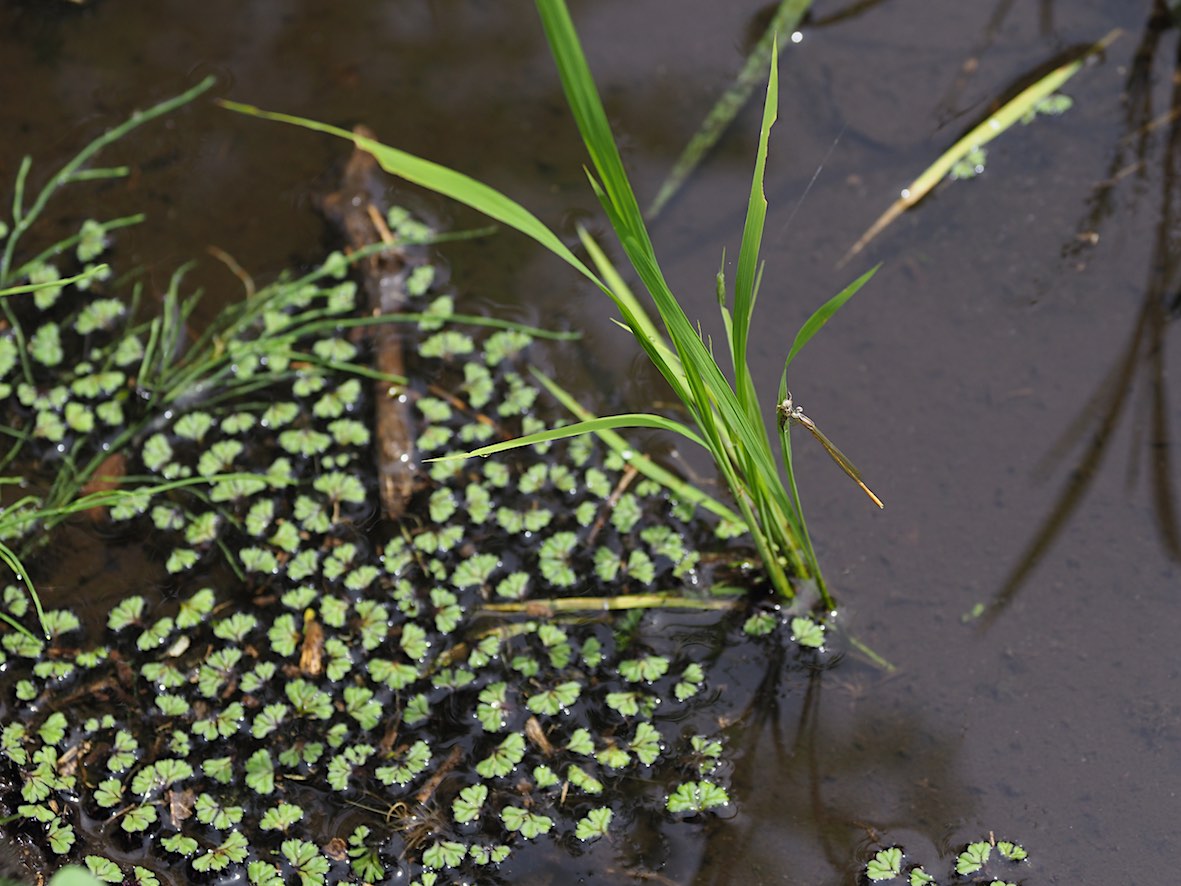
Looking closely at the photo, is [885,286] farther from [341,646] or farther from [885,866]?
[341,646]

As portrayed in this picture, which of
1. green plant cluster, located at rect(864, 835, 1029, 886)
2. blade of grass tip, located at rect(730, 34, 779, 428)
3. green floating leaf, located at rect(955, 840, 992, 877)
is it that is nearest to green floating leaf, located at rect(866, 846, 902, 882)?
green plant cluster, located at rect(864, 835, 1029, 886)

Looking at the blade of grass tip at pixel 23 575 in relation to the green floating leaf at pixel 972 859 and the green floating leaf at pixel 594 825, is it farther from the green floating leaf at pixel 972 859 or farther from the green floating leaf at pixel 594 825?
the green floating leaf at pixel 972 859

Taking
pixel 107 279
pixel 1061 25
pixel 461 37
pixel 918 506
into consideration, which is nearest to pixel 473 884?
pixel 918 506

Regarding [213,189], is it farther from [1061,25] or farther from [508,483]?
[1061,25]

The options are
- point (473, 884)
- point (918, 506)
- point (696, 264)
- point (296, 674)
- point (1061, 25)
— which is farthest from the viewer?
point (1061, 25)

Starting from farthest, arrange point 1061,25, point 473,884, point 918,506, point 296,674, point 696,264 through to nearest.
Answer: point 1061,25 < point 696,264 < point 918,506 < point 296,674 < point 473,884

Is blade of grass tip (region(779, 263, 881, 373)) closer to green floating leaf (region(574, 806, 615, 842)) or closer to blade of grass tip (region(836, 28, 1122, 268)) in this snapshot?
green floating leaf (region(574, 806, 615, 842))

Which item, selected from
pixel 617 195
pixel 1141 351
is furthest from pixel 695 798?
pixel 1141 351
